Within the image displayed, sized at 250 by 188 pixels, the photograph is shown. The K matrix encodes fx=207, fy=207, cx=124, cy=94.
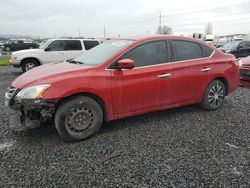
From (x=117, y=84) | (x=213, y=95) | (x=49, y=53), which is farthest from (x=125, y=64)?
(x=49, y=53)

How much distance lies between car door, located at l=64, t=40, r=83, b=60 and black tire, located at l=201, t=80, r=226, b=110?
692cm

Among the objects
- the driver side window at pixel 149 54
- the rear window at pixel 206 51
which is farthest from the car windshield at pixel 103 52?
the rear window at pixel 206 51

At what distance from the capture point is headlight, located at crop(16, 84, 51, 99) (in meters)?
2.93

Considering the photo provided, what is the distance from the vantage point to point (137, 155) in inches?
114

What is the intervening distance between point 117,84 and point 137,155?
45.7 inches

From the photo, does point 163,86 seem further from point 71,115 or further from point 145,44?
point 71,115

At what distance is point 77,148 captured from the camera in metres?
3.08

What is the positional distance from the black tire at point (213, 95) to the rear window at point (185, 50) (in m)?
0.74

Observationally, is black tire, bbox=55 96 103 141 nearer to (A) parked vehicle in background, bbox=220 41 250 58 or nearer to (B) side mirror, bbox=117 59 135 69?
(B) side mirror, bbox=117 59 135 69

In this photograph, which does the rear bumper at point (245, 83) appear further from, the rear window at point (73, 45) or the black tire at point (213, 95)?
the rear window at point (73, 45)

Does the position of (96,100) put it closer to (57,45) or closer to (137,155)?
(137,155)

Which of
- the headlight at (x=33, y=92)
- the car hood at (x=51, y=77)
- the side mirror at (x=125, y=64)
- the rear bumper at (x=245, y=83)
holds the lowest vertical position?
the rear bumper at (x=245, y=83)

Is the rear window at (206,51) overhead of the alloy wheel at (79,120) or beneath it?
overhead

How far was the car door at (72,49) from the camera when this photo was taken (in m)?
9.89
